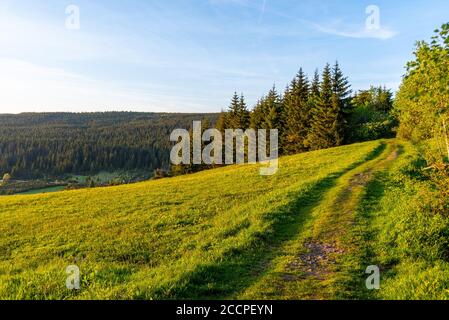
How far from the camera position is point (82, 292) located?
9.14 meters

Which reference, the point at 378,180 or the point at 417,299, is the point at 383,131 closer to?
the point at 378,180

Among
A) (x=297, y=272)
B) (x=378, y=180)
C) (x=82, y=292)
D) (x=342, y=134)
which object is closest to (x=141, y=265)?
(x=82, y=292)

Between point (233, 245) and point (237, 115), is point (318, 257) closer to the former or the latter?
point (233, 245)

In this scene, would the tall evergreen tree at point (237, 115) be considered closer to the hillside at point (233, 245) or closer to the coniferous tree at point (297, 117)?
the coniferous tree at point (297, 117)

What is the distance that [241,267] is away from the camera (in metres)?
11.0

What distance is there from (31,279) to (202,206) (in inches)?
495

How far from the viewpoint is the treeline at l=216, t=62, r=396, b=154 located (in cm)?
6225

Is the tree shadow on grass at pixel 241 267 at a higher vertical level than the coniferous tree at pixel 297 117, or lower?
lower
